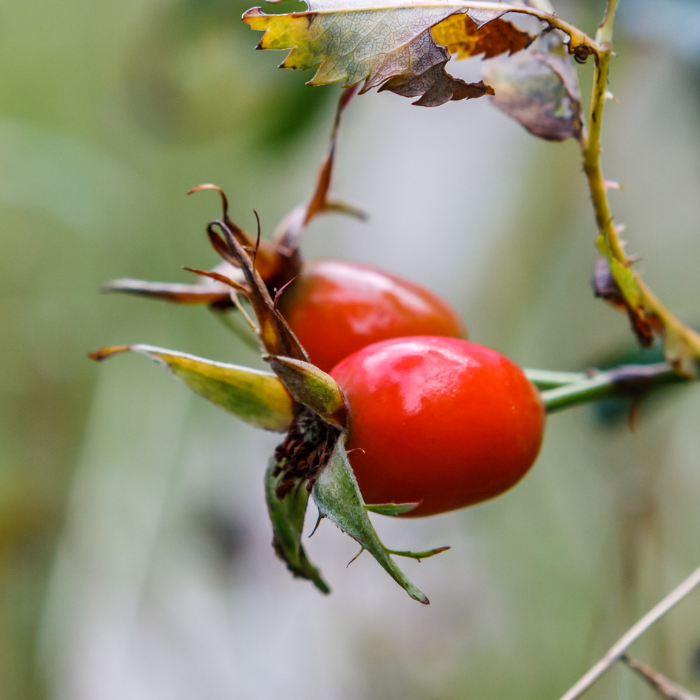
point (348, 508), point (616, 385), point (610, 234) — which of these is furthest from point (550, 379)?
point (348, 508)

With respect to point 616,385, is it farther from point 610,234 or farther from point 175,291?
point 175,291

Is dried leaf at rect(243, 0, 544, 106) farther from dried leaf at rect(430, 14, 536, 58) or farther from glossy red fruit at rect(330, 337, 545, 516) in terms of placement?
glossy red fruit at rect(330, 337, 545, 516)

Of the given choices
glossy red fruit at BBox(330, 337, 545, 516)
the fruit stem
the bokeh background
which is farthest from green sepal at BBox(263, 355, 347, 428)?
the bokeh background

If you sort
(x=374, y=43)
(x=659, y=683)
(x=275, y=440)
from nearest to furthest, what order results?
(x=374, y=43), (x=659, y=683), (x=275, y=440)

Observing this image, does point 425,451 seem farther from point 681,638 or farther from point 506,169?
point 506,169

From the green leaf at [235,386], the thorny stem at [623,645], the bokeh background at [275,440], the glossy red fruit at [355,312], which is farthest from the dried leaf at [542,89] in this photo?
the bokeh background at [275,440]

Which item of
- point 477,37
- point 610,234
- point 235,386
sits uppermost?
point 477,37

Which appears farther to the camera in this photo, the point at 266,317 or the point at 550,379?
the point at 550,379
